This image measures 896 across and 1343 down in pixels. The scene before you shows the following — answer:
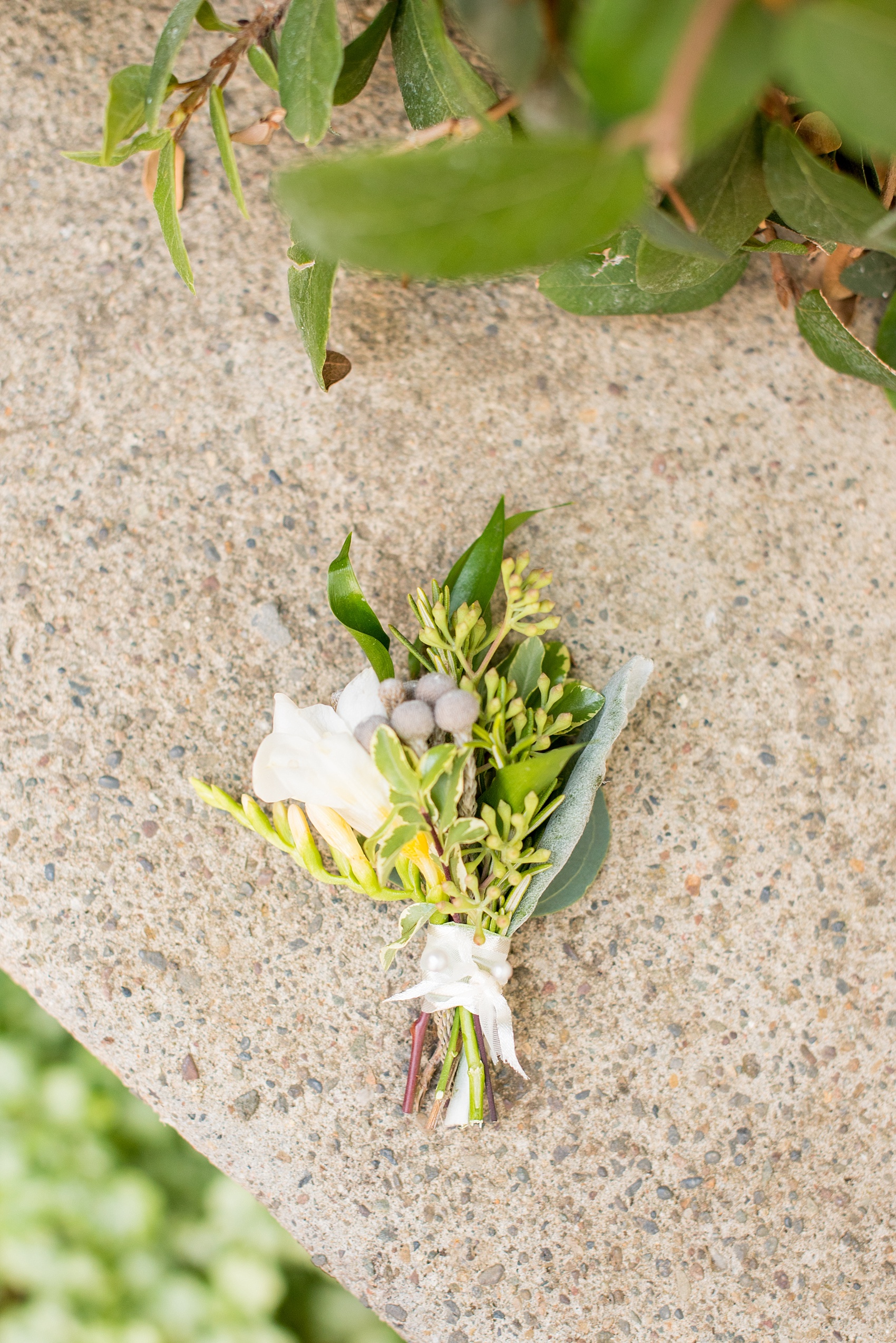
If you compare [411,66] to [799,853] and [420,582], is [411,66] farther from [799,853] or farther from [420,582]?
[799,853]

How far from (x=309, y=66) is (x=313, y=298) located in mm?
150

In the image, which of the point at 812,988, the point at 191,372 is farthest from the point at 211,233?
the point at 812,988

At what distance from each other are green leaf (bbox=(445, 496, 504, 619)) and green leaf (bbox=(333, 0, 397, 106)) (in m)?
0.34

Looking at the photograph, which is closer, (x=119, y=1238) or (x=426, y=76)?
(x=426, y=76)

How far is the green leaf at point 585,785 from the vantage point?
2.22ft

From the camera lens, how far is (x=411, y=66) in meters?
0.60

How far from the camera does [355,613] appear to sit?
0.68 meters

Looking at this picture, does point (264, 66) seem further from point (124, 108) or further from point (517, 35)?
point (517, 35)

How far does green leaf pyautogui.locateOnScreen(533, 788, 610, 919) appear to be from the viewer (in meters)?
0.73

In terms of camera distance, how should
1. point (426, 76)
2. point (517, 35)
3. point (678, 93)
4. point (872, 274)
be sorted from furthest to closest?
1. point (872, 274)
2. point (426, 76)
3. point (517, 35)
4. point (678, 93)

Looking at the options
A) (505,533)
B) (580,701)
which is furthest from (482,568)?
(580,701)

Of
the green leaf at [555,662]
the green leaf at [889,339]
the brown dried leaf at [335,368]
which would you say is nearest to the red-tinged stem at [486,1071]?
the green leaf at [555,662]

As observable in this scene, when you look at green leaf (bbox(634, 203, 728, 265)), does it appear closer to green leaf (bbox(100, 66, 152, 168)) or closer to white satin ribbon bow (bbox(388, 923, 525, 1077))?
green leaf (bbox(100, 66, 152, 168))

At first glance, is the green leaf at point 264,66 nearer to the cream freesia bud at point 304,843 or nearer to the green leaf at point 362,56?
the green leaf at point 362,56
